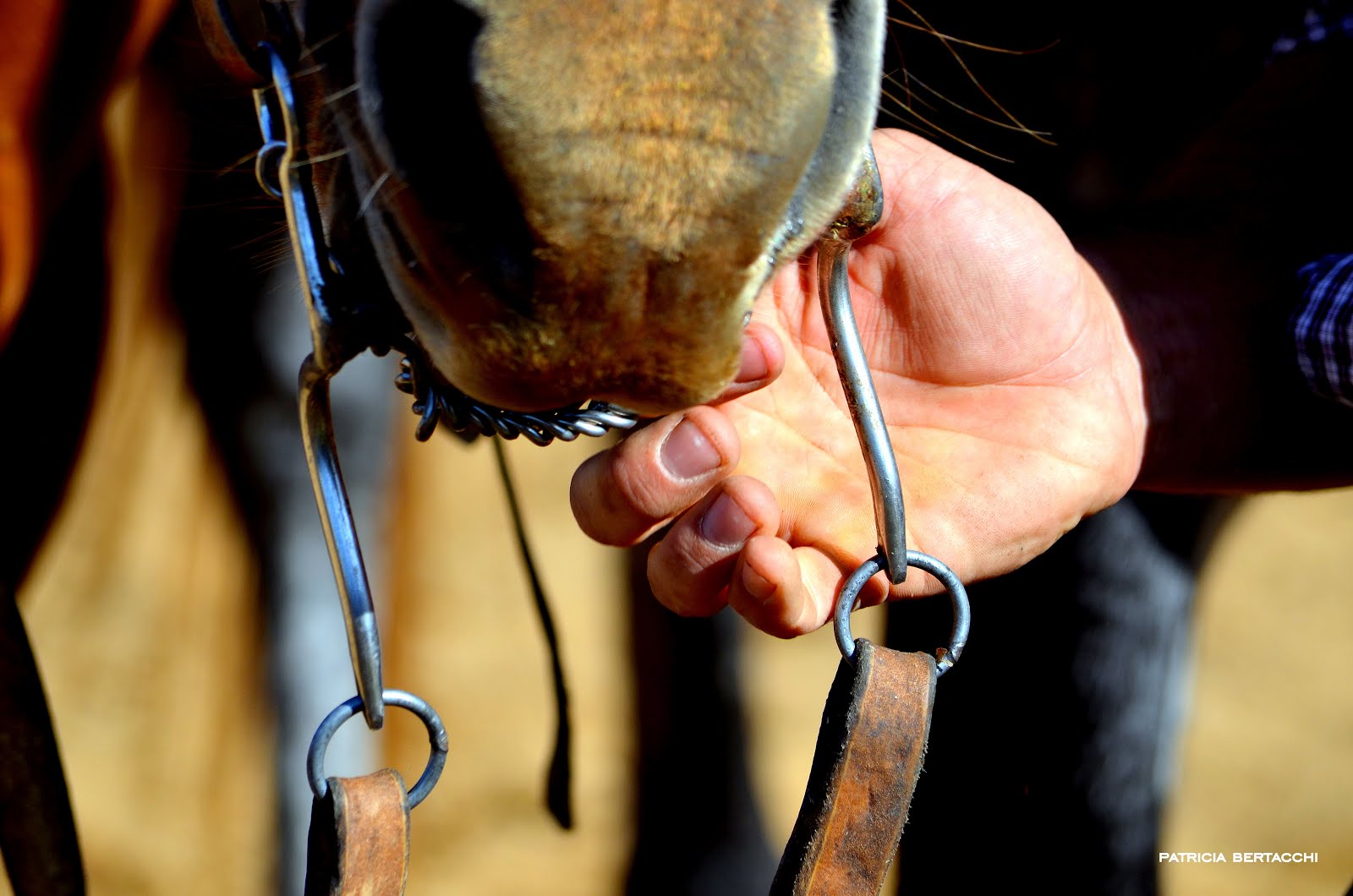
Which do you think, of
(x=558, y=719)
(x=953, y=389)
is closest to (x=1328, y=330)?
(x=953, y=389)

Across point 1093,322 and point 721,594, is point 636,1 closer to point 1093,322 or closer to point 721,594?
point 721,594

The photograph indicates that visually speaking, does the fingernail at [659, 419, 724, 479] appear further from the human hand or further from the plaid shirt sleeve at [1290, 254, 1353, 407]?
the plaid shirt sleeve at [1290, 254, 1353, 407]

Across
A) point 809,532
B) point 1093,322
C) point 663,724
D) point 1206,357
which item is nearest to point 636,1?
point 809,532

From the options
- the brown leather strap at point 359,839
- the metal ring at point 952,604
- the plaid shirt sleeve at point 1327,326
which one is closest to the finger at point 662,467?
the metal ring at point 952,604

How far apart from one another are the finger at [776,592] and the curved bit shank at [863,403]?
0.07 meters

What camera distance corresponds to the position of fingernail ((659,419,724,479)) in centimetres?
62

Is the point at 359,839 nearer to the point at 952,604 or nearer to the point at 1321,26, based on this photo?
the point at 952,604

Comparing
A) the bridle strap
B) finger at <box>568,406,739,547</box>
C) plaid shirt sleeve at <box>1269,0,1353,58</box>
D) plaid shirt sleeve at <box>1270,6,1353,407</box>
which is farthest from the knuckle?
plaid shirt sleeve at <box>1269,0,1353,58</box>

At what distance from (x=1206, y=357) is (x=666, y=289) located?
2.16ft

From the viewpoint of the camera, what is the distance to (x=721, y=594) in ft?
2.20

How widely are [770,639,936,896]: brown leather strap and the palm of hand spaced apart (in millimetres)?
186

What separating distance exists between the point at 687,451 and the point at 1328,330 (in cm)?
52

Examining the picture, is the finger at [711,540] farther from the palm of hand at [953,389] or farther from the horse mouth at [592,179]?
the horse mouth at [592,179]

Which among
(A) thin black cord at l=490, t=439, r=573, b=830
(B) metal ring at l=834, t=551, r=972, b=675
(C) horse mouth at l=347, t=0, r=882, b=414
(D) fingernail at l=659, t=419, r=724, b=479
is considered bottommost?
(A) thin black cord at l=490, t=439, r=573, b=830
